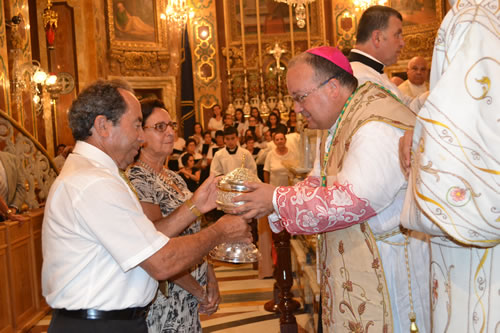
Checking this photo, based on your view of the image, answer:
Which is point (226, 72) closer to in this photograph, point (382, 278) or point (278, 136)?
point (278, 136)

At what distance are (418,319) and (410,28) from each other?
47.0 feet

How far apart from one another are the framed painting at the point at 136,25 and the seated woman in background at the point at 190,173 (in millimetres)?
5480

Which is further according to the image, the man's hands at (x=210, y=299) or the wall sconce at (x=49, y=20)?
the wall sconce at (x=49, y=20)

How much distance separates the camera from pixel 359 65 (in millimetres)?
3268

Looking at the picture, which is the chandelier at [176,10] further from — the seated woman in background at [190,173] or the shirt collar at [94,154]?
the shirt collar at [94,154]

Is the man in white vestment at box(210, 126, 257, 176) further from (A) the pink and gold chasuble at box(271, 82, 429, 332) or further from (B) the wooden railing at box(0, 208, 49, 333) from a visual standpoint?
(A) the pink and gold chasuble at box(271, 82, 429, 332)

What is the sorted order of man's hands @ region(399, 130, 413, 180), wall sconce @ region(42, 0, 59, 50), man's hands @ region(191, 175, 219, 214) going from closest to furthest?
man's hands @ region(399, 130, 413, 180)
man's hands @ region(191, 175, 219, 214)
wall sconce @ region(42, 0, 59, 50)

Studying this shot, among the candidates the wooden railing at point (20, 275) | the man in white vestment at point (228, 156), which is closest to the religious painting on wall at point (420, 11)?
the man in white vestment at point (228, 156)

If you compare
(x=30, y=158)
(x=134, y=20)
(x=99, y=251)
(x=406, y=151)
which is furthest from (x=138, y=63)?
(x=406, y=151)

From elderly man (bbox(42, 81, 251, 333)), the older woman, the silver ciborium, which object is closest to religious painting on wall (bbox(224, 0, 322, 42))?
the older woman

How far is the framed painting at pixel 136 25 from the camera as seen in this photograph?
13.9m

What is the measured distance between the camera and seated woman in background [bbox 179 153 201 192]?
31.6 ft

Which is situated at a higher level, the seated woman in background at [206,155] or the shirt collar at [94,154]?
the shirt collar at [94,154]

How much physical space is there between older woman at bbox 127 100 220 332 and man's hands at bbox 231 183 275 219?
0.61 meters
